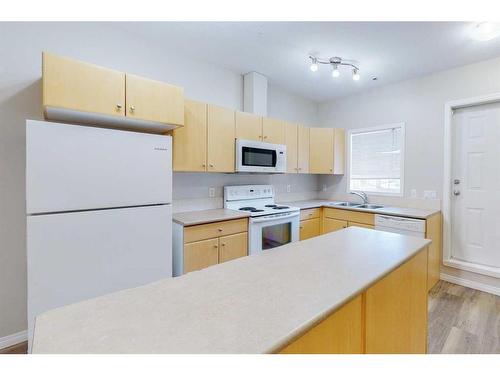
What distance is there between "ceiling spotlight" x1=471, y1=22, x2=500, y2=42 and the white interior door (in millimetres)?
829

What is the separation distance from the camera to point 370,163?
3770 millimetres

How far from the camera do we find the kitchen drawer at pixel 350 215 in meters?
3.16

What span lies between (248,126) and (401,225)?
2.11 metres

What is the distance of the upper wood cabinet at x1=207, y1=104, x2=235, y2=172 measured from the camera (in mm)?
2666

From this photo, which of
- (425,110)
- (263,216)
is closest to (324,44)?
(425,110)

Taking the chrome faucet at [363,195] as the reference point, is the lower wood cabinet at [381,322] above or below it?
below

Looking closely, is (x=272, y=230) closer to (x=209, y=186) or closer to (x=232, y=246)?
(x=232, y=246)

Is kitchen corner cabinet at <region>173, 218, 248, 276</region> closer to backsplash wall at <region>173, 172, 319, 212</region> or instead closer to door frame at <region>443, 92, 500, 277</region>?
backsplash wall at <region>173, 172, 319, 212</region>

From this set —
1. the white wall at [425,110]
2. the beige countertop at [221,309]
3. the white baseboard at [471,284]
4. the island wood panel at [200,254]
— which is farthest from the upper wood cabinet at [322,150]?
the beige countertop at [221,309]

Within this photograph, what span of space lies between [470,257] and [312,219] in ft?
6.04

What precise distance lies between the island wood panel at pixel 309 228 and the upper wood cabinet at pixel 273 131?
1.15m

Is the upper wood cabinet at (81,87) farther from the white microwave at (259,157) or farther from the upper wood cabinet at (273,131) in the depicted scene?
the upper wood cabinet at (273,131)
